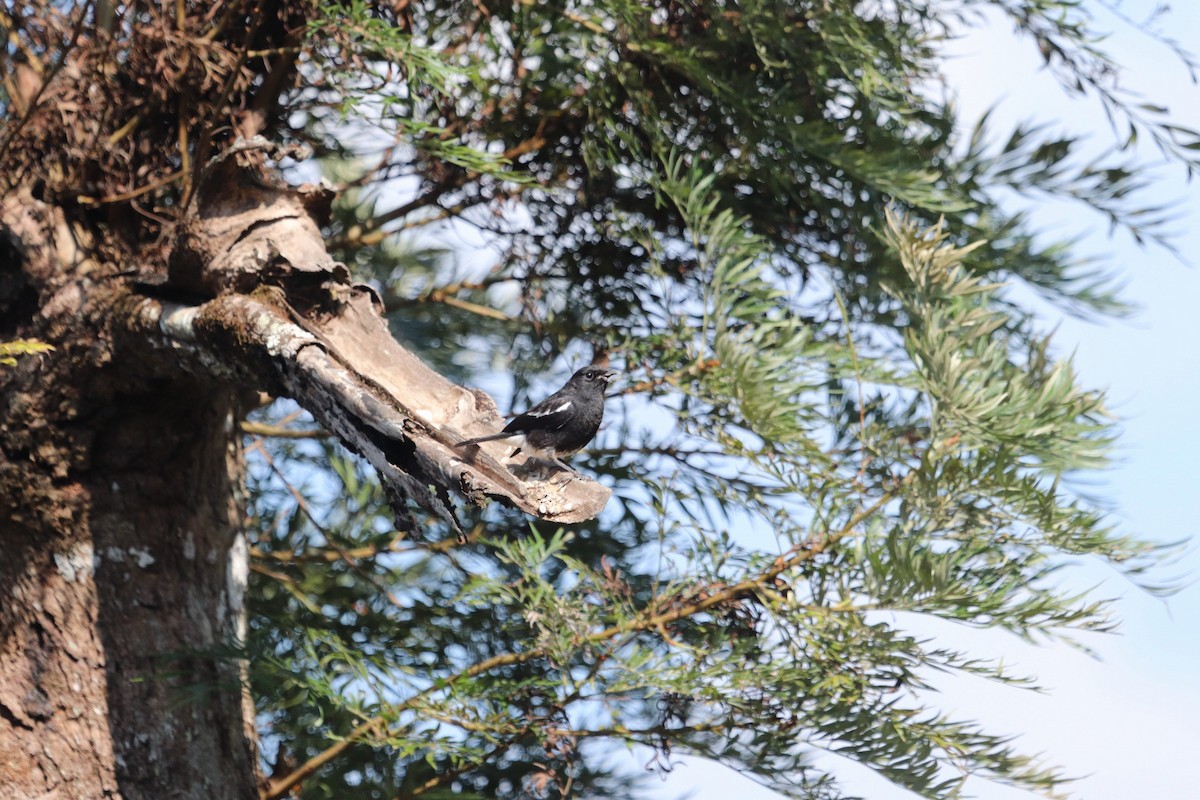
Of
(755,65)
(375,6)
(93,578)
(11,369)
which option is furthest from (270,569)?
(755,65)

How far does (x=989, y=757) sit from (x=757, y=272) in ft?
4.14

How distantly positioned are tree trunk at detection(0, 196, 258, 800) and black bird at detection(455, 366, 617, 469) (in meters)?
0.99

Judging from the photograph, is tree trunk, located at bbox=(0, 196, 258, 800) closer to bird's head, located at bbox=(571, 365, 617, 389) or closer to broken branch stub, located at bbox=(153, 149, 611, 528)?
broken branch stub, located at bbox=(153, 149, 611, 528)

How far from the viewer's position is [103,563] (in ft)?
9.77

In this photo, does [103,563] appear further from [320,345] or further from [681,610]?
[681,610]

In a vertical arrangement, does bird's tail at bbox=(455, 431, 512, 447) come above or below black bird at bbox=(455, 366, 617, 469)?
below

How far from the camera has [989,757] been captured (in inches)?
102

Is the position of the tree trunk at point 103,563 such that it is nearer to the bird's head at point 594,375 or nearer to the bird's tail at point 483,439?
the bird's head at point 594,375

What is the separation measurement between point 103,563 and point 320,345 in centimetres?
108

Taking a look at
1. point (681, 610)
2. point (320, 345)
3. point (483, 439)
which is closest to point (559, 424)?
point (483, 439)

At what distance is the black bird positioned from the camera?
92.7 inches

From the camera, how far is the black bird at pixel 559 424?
Result: 235cm

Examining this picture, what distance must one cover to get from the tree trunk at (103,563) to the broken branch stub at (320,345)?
0.32 metres

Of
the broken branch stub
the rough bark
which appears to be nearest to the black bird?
the broken branch stub
